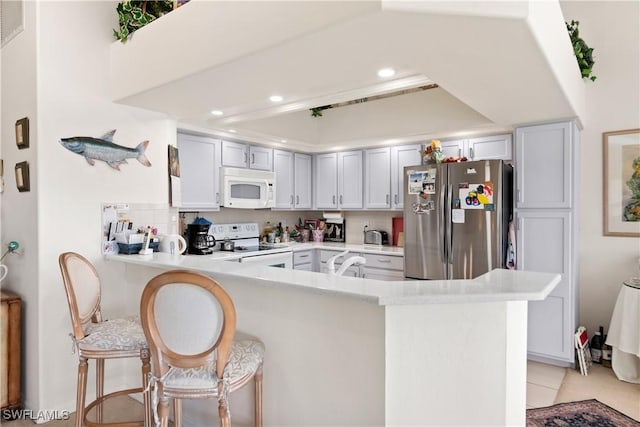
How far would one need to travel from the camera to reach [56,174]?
2506mm

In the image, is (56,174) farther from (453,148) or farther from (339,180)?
(453,148)

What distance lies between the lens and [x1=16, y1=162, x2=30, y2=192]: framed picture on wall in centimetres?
253

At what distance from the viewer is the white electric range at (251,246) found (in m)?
4.12

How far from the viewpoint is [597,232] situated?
342 centimetres

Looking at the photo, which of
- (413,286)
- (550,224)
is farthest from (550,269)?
(413,286)

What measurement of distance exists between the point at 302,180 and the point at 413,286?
3599 mm

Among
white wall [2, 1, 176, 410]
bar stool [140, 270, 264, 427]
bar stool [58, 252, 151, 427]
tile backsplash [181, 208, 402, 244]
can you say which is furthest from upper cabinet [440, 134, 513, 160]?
bar stool [58, 252, 151, 427]

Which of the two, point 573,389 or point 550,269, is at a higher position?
point 550,269

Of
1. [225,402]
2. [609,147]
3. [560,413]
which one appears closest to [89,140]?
[225,402]

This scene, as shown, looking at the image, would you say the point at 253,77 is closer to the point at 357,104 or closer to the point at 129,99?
the point at 129,99

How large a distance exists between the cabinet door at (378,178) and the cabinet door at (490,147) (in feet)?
3.09

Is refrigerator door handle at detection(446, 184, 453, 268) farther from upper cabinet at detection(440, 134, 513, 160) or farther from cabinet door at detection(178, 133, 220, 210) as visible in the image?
cabinet door at detection(178, 133, 220, 210)

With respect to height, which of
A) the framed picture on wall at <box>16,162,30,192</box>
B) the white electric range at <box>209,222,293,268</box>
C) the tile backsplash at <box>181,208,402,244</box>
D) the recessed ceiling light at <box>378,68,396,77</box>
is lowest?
the white electric range at <box>209,222,293,268</box>

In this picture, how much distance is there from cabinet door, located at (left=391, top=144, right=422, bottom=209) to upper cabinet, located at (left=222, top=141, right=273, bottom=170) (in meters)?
1.46
